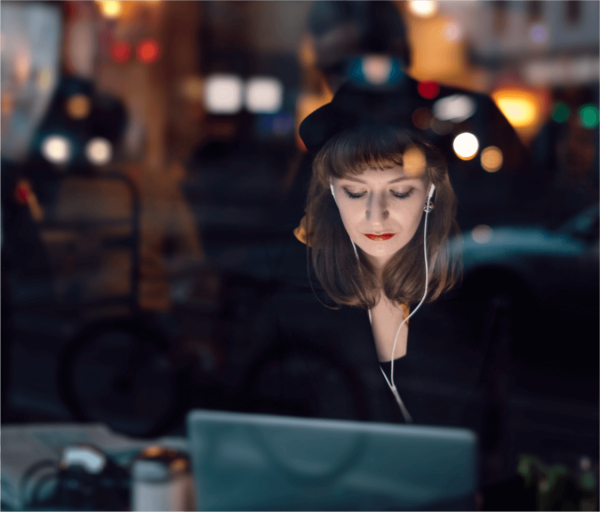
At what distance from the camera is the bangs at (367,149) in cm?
117

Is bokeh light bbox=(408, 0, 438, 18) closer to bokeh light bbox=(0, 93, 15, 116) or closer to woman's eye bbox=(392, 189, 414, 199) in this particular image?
woman's eye bbox=(392, 189, 414, 199)

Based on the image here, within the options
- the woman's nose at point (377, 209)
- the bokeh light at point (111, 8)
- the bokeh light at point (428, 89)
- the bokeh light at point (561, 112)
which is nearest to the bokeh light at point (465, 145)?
the bokeh light at point (428, 89)

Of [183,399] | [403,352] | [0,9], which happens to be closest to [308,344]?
[403,352]

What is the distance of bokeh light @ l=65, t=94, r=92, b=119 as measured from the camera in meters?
2.05

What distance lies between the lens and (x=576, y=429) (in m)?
1.59

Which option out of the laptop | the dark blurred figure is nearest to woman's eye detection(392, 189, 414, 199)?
the dark blurred figure

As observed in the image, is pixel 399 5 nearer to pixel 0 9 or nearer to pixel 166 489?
pixel 0 9

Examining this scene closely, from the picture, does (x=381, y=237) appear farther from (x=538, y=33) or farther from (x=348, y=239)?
(x=538, y=33)

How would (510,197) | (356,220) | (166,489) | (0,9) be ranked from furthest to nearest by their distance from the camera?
1. (0,9)
2. (166,489)
3. (510,197)
4. (356,220)

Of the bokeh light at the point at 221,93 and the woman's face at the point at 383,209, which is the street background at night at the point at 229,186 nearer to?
the bokeh light at the point at 221,93

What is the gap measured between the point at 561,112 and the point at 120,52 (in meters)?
1.53

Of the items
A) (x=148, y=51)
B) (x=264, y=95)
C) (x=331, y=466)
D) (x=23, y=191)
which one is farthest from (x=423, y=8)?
(x=23, y=191)

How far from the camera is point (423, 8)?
1541 millimetres

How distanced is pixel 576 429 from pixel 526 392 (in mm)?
177
